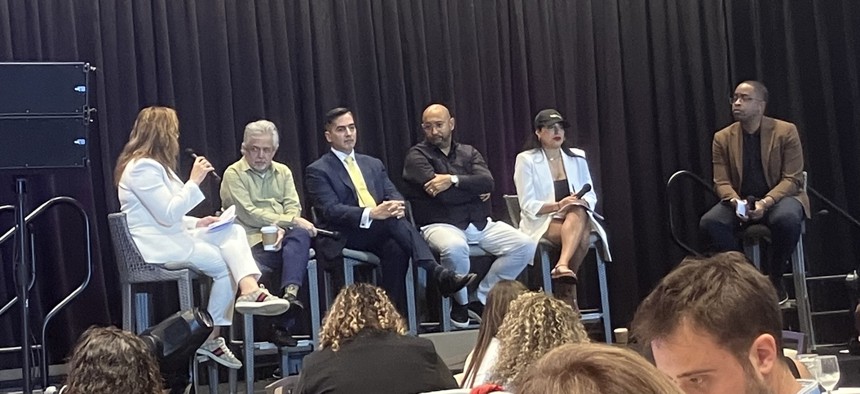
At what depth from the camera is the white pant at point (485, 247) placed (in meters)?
4.95

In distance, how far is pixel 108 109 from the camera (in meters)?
5.23

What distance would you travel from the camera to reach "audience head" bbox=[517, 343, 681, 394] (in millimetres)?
837

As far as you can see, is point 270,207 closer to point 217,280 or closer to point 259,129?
point 259,129

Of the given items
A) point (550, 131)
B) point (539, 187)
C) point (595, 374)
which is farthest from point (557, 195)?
point (595, 374)

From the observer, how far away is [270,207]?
16.3 feet

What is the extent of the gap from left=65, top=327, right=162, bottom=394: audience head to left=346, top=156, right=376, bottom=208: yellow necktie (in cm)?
261

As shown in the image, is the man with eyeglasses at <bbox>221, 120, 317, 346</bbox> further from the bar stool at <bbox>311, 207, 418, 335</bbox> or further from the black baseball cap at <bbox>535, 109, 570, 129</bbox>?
the black baseball cap at <bbox>535, 109, 570, 129</bbox>

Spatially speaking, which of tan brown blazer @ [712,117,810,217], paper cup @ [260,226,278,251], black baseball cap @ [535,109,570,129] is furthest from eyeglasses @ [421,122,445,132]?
tan brown blazer @ [712,117,810,217]

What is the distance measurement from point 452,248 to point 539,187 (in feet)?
2.19

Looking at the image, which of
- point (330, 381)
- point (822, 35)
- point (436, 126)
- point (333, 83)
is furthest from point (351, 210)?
point (822, 35)

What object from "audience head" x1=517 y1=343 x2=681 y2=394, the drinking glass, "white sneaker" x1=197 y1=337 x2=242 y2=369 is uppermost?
"audience head" x1=517 y1=343 x2=681 y2=394

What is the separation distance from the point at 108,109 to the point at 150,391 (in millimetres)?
3097

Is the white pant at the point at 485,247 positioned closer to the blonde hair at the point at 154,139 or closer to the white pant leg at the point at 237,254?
the white pant leg at the point at 237,254

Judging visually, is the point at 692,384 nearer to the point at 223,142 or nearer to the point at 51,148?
the point at 51,148
